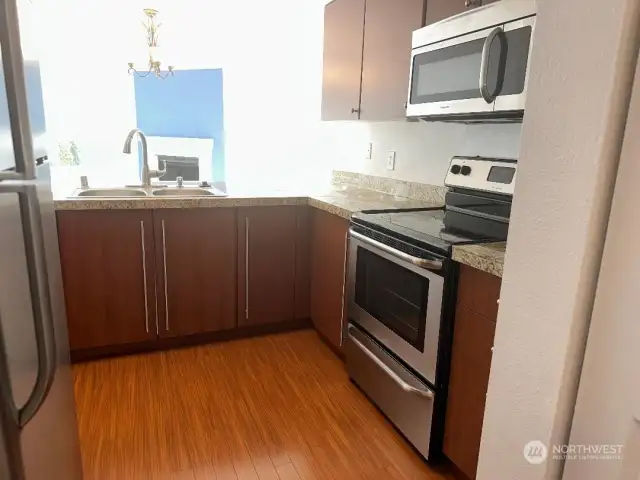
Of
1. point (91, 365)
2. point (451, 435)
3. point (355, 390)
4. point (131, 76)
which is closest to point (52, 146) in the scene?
point (131, 76)

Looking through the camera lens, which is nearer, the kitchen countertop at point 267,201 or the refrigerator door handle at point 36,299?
the refrigerator door handle at point 36,299

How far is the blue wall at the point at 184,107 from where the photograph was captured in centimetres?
468

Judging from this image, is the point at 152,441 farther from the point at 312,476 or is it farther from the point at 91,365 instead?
the point at 91,365

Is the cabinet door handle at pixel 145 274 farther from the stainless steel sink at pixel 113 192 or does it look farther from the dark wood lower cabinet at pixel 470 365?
the dark wood lower cabinet at pixel 470 365

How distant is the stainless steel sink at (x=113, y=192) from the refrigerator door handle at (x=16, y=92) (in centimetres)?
175

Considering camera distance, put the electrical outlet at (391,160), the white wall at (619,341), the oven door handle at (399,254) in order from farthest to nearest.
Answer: the electrical outlet at (391,160), the oven door handle at (399,254), the white wall at (619,341)

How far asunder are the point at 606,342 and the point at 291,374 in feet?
5.99

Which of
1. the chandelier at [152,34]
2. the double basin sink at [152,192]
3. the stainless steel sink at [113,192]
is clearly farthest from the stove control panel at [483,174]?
the chandelier at [152,34]

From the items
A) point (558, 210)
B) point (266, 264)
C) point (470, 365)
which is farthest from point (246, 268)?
point (558, 210)

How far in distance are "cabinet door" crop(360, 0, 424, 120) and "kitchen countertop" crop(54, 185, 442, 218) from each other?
47cm

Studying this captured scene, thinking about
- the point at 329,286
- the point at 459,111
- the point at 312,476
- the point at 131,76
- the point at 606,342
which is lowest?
the point at 312,476

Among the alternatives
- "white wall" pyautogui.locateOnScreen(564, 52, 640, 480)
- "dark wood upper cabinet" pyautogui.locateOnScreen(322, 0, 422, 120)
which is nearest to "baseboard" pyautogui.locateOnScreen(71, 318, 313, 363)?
"dark wood upper cabinet" pyautogui.locateOnScreen(322, 0, 422, 120)

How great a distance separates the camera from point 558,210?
757 millimetres

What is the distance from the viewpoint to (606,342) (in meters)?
0.72
